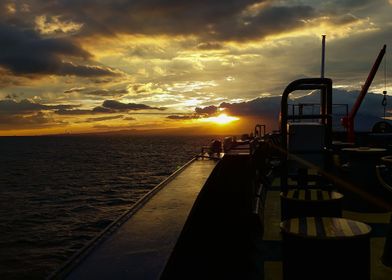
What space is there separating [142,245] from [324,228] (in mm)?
3424

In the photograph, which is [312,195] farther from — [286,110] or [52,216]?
[52,216]

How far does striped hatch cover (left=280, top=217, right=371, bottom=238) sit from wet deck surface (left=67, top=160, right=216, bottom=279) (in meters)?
1.98

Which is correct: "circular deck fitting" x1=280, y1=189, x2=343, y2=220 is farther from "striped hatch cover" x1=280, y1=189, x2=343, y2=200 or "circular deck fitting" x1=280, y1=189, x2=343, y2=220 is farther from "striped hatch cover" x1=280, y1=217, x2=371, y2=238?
"striped hatch cover" x1=280, y1=217, x2=371, y2=238

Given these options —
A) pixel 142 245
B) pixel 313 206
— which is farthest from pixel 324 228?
pixel 142 245

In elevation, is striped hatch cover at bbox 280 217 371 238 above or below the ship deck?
above

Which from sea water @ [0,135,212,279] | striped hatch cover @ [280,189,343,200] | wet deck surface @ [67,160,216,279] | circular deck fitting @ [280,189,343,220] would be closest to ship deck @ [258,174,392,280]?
circular deck fitting @ [280,189,343,220]

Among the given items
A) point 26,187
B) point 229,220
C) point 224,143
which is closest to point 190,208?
point 229,220

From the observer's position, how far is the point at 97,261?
20.3 ft

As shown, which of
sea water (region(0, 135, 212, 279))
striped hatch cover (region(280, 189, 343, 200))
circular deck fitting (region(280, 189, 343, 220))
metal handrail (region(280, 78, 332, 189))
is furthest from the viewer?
sea water (region(0, 135, 212, 279))

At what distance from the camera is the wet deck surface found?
5.69 metres

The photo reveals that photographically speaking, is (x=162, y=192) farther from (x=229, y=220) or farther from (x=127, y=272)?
(x=127, y=272)

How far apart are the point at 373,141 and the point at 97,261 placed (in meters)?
19.7

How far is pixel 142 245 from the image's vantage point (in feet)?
22.9

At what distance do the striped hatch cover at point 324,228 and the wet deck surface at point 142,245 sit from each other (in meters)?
1.98
